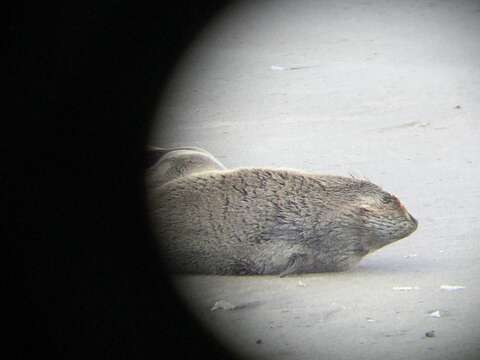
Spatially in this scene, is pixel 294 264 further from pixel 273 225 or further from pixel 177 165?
pixel 177 165

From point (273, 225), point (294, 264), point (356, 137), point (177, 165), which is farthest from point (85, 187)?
point (356, 137)

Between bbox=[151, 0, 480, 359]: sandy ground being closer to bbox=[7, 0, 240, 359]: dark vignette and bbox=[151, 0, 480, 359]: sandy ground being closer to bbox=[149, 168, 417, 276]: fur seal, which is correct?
bbox=[149, 168, 417, 276]: fur seal

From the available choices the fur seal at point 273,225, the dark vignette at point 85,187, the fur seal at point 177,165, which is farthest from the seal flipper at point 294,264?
the fur seal at point 177,165

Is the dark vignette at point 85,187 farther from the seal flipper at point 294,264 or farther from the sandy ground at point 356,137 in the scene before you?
the seal flipper at point 294,264

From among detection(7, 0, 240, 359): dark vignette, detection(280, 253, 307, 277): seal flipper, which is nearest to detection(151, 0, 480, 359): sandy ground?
detection(280, 253, 307, 277): seal flipper

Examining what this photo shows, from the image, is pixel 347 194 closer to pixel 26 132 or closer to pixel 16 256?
pixel 16 256

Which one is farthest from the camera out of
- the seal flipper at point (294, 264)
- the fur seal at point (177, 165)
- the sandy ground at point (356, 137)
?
the fur seal at point (177, 165)

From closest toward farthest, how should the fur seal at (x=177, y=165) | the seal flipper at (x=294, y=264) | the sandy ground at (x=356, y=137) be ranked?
the sandy ground at (x=356, y=137) → the seal flipper at (x=294, y=264) → the fur seal at (x=177, y=165)

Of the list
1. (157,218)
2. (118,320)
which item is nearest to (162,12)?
(157,218)

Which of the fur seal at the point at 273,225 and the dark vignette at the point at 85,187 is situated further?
the fur seal at the point at 273,225
